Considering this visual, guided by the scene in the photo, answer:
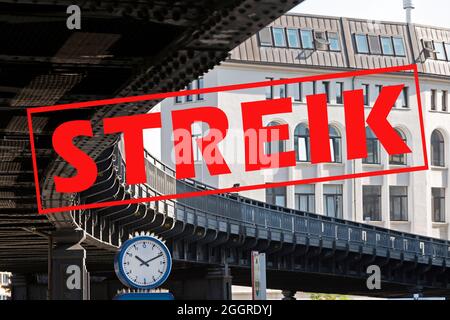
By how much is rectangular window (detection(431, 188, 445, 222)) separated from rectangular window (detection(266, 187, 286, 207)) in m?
14.5

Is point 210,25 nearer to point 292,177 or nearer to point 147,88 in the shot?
point 147,88

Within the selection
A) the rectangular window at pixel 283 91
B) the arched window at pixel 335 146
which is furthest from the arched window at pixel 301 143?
the rectangular window at pixel 283 91

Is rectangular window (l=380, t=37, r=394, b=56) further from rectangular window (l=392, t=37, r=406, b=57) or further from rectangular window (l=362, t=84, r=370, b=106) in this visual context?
rectangular window (l=362, t=84, r=370, b=106)

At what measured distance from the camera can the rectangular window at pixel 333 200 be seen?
421 feet

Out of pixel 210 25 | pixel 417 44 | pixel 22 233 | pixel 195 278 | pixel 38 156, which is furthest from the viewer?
pixel 417 44

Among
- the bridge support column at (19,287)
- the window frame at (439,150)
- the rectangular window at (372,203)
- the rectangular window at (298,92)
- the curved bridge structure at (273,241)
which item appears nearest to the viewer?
the curved bridge structure at (273,241)

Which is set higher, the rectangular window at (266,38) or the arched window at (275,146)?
the rectangular window at (266,38)

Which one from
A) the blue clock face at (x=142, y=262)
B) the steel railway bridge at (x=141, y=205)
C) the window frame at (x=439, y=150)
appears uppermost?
the window frame at (x=439, y=150)

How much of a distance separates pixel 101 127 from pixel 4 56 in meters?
6.54

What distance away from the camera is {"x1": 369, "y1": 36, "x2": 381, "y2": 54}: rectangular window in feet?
442

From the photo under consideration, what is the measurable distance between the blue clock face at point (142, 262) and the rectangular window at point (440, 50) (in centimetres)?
11062

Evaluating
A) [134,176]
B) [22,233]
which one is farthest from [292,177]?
[134,176]

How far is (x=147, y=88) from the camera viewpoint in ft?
69.5

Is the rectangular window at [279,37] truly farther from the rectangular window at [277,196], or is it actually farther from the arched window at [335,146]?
the rectangular window at [277,196]
